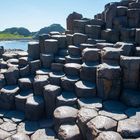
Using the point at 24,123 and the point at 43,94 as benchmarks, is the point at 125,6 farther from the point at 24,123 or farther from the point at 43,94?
the point at 24,123

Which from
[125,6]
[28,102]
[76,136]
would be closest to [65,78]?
[28,102]

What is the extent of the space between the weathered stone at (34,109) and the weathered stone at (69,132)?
5.33 feet

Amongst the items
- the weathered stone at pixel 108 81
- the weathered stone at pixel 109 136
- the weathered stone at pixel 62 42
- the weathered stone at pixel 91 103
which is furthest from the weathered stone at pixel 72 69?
the weathered stone at pixel 109 136

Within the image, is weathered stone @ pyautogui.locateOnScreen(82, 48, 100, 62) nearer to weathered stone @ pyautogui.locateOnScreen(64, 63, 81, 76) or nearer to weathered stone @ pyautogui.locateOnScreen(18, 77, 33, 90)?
weathered stone @ pyautogui.locateOnScreen(64, 63, 81, 76)

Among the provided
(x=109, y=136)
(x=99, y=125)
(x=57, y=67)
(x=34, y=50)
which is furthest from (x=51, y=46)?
(x=109, y=136)

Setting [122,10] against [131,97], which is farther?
[122,10]

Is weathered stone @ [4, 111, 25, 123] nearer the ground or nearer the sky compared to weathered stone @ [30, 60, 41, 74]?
nearer the ground

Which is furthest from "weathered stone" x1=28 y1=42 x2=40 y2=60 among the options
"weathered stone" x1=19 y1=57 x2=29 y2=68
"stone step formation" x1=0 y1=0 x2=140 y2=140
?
"weathered stone" x1=19 y1=57 x2=29 y2=68

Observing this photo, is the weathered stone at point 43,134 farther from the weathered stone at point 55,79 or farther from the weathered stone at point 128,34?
the weathered stone at point 128,34

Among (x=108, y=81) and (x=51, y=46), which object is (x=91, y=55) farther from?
(x=51, y=46)

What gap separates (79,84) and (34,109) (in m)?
1.58

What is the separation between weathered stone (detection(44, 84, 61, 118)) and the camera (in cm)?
787

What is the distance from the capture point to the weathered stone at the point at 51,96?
310 inches

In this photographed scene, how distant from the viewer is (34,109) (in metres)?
7.92
